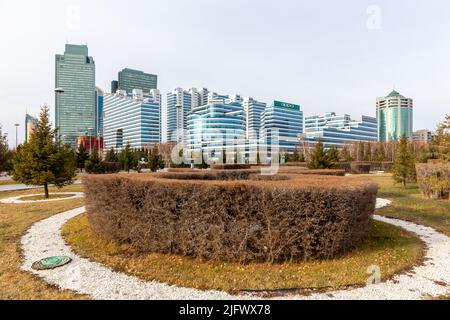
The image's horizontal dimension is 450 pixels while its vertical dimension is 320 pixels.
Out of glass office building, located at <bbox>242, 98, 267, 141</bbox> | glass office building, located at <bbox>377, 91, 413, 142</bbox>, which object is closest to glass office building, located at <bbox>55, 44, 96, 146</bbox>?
glass office building, located at <bbox>242, 98, 267, 141</bbox>

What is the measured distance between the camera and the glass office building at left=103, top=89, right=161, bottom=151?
143 metres

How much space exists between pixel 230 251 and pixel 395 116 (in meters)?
172

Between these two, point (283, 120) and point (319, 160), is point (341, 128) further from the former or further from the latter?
point (319, 160)

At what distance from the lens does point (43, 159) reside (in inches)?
579

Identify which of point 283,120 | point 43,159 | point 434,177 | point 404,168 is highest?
point 283,120

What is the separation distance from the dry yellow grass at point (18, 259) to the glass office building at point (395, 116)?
162758 millimetres

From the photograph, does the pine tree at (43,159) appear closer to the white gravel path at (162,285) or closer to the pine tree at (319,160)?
the white gravel path at (162,285)

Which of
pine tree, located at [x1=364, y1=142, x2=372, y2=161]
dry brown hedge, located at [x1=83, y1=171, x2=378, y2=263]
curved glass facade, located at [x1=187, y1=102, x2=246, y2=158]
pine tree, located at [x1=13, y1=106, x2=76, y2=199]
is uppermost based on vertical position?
curved glass facade, located at [x1=187, y1=102, x2=246, y2=158]

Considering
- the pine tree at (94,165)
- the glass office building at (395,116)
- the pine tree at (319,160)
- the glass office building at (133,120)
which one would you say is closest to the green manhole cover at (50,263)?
the pine tree at (319,160)

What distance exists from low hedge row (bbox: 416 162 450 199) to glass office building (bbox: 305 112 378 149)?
117591 mm

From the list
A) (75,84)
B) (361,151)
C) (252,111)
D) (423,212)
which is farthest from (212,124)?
(423,212)

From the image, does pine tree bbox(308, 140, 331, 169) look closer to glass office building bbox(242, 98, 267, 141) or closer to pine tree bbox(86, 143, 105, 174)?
pine tree bbox(86, 143, 105, 174)
